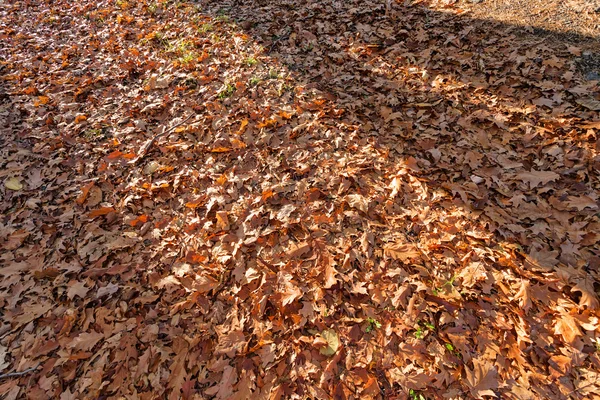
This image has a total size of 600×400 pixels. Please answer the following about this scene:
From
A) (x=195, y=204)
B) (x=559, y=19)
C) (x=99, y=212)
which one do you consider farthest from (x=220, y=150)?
(x=559, y=19)

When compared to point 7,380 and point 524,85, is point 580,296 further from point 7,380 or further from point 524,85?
point 7,380

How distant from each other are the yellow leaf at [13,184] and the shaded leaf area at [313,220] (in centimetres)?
3

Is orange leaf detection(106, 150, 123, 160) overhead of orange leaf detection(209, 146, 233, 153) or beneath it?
beneath

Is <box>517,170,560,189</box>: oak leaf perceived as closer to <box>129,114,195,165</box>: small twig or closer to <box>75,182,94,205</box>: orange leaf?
<box>129,114,195,165</box>: small twig

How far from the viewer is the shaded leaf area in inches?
105

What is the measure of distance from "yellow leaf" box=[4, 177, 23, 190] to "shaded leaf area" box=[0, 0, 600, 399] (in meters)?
0.03

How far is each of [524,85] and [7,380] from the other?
635 cm

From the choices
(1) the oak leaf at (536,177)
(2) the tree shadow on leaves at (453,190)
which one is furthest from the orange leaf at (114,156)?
(1) the oak leaf at (536,177)

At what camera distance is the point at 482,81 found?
14.6 ft

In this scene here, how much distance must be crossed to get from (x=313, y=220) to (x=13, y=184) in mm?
3936

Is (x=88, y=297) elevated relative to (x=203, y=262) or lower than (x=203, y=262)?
lower

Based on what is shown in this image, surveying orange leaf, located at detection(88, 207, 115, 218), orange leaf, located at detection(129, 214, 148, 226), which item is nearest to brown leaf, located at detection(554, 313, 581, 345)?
orange leaf, located at detection(129, 214, 148, 226)

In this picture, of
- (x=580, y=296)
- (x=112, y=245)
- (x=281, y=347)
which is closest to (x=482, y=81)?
(x=580, y=296)

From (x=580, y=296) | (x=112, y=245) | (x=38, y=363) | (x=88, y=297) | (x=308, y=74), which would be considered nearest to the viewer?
(x=580, y=296)
